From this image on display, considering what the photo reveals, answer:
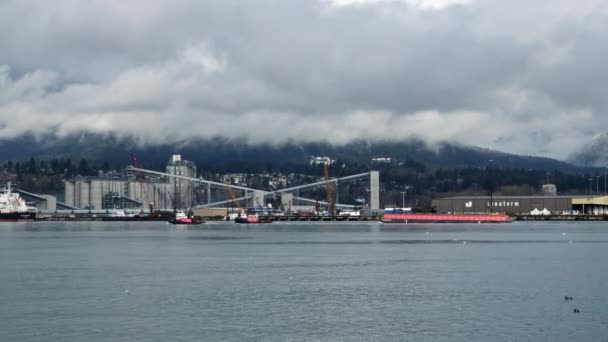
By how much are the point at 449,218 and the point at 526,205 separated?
22.6 meters

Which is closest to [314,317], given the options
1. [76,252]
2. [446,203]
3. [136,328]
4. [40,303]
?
[136,328]

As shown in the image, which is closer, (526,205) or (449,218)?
(449,218)

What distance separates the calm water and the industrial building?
100039mm

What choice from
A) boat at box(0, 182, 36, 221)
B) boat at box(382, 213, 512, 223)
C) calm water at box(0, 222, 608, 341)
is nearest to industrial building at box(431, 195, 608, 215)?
boat at box(382, 213, 512, 223)

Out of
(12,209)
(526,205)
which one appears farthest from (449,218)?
(12,209)

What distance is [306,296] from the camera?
113ft

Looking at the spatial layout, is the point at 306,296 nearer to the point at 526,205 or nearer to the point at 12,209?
the point at 526,205

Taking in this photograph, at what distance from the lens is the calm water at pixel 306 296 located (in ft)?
88.4

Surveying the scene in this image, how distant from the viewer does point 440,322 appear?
1117 inches

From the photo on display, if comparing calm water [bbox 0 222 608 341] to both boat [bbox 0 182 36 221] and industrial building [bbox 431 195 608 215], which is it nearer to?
industrial building [bbox 431 195 608 215]

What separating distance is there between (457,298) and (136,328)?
39.8ft

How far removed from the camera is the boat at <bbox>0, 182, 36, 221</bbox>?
16712 centimetres

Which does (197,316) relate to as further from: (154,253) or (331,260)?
(154,253)

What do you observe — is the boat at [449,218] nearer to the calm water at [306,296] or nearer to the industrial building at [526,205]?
the industrial building at [526,205]
